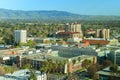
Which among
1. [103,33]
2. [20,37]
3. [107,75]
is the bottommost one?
→ [107,75]

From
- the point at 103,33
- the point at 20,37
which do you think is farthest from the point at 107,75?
the point at 103,33

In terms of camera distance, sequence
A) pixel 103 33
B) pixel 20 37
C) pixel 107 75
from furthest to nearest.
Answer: pixel 103 33 < pixel 20 37 < pixel 107 75

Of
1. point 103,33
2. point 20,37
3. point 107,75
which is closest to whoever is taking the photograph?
point 107,75

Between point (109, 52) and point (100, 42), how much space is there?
8.12 m

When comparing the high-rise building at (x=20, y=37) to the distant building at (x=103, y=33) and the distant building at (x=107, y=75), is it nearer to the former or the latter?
the distant building at (x=103, y=33)

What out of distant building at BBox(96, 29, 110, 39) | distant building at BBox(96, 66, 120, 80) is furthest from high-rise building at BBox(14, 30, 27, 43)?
distant building at BBox(96, 66, 120, 80)

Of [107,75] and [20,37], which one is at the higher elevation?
[20,37]

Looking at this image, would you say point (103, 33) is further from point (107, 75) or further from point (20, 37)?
point (107, 75)

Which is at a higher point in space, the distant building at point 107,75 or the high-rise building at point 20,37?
the high-rise building at point 20,37

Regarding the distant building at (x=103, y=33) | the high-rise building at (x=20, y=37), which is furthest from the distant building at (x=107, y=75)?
the distant building at (x=103, y=33)

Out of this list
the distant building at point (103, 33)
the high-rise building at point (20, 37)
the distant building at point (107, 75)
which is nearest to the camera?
the distant building at point (107, 75)

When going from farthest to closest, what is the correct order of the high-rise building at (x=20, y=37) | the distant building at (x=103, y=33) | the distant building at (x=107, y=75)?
the distant building at (x=103, y=33)
the high-rise building at (x=20, y=37)
the distant building at (x=107, y=75)

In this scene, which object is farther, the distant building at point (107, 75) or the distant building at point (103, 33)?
the distant building at point (103, 33)

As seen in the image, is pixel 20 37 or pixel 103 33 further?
pixel 103 33
